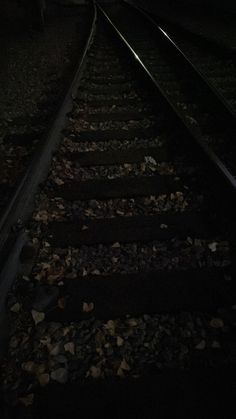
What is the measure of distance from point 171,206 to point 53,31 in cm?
1259

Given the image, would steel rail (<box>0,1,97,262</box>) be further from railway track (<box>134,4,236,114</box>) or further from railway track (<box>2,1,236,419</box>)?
railway track (<box>134,4,236,114</box>)

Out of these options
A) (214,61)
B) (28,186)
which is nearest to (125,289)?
(28,186)

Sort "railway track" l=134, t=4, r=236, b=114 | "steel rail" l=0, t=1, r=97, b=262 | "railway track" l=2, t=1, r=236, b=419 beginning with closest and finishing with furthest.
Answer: "railway track" l=2, t=1, r=236, b=419, "steel rail" l=0, t=1, r=97, b=262, "railway track" l=134, t=4, r=236, b=114

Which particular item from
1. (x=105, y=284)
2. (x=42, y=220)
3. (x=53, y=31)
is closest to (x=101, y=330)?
(x=105, y=284)

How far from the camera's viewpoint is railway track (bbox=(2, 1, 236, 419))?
1.91 meters

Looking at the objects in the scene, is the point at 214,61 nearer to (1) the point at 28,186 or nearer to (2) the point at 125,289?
(1) the point at 28,186

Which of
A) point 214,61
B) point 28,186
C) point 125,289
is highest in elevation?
point 28,186

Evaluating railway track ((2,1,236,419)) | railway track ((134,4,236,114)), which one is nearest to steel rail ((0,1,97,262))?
railway track ((2,1,236,419))

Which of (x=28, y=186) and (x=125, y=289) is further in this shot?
(x=28, y=186)

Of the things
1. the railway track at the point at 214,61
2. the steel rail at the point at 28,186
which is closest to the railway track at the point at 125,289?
the steel rail at the point at 28,186

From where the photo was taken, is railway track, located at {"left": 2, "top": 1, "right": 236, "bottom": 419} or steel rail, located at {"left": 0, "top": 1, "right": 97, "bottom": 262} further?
steel rail, located at {"left": 0, "top": 1, "right": 97, "bottom": 262}

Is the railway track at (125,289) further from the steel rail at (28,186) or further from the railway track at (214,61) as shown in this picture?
the railway track at (214,61)

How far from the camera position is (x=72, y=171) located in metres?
3.99

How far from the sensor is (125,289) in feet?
8.16
